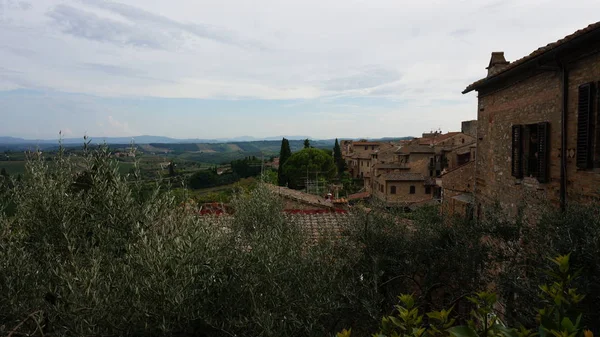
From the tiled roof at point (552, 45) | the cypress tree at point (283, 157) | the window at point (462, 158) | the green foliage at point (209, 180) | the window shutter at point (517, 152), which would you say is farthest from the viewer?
the green foliage at point (209, 180)

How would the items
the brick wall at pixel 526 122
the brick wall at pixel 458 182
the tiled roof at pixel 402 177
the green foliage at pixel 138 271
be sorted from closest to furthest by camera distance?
the green foliage at pixel 138 271 < the brick wall at pixel 526 122 < the brick wall at pixel 458 182 < the tiled roof at pixel 402 177

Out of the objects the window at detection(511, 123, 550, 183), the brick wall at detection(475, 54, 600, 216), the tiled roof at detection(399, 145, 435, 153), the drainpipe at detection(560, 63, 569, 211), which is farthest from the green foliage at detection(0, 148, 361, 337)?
the tiled roof at detection(399, 145, 435, 153)

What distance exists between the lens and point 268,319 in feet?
13.5

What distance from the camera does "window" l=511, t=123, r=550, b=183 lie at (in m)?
7.87

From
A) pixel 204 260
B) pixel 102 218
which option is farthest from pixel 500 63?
pixel 102 218

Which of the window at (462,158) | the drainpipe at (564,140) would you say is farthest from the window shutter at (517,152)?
the window at (462,158)

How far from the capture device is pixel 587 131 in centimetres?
650

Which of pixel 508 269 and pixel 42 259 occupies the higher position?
pixel 42 259

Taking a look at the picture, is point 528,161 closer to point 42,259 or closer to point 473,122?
point 42,259

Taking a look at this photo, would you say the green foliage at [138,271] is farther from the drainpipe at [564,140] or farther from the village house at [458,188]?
the village house at [458,188]

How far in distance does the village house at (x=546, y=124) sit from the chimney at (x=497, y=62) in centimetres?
1

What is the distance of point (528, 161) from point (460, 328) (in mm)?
8083

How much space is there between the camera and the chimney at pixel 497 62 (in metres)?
10.4

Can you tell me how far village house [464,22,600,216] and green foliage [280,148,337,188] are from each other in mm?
43116
